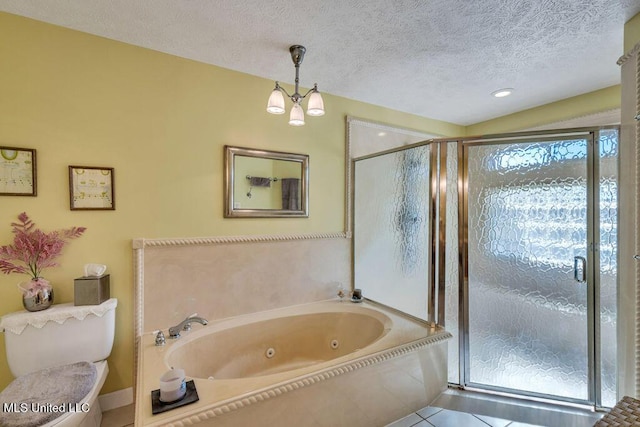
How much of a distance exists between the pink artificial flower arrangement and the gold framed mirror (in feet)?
3.29

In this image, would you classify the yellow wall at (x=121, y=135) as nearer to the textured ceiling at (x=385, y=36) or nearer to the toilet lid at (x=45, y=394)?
the textured ceiling at (x=385, y=36)

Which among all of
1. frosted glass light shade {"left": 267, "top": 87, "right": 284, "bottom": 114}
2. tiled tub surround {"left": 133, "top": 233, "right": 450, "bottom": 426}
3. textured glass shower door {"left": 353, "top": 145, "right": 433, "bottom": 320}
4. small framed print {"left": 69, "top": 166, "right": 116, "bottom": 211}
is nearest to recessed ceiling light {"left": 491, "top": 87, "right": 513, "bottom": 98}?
textured glass shower door {"left": 353, "top": 145, "right": 433, "bottom": 320}

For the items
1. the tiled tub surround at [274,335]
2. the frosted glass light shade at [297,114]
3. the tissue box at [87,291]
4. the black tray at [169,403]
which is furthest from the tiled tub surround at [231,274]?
the frosted glass light shade at [297,114]

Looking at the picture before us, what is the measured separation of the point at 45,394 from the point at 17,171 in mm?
1183

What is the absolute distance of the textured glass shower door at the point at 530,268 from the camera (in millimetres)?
1850

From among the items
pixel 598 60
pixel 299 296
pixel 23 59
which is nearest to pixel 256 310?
pixel 299 296

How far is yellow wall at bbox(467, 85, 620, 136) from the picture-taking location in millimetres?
2361

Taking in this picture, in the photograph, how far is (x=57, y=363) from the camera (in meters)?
1.50

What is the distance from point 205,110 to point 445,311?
7.72 feet

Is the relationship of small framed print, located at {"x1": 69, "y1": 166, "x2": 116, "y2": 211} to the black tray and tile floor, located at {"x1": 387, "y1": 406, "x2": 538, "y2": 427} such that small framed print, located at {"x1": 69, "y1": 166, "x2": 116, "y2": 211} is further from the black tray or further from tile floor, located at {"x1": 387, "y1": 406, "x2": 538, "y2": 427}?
tile floor, located at {"x1": 387, "y1": 406, "x2": 538, "y2": 427}

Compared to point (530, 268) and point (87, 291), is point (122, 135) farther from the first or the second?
point (530, 268)

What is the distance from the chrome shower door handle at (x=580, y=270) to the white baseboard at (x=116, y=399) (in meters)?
3.04

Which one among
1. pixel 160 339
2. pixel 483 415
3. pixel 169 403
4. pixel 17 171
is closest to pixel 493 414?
pixel 483 415

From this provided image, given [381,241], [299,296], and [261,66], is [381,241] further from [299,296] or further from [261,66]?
[261,66]
